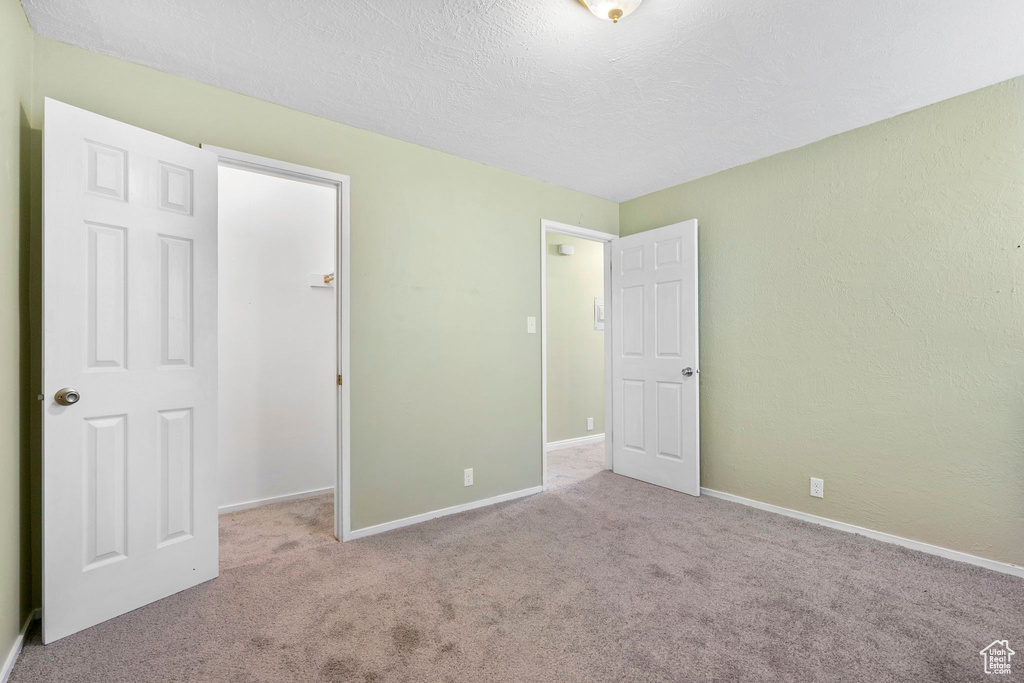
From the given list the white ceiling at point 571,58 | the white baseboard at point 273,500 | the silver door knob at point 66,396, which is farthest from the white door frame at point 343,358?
the silver door knob at point 66,396

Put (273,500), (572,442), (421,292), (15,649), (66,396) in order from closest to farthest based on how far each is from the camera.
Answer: (15,649) → (66,396) → (421,292) → (273,500) → (572,442)

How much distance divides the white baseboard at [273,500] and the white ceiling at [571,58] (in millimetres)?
2608

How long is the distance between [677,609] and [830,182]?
263cm

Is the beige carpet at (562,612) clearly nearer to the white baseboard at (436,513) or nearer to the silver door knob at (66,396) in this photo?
the white baseboard at (436,513)

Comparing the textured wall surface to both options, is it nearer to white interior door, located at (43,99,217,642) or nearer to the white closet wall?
white interior door, located at (43,99,217,642)

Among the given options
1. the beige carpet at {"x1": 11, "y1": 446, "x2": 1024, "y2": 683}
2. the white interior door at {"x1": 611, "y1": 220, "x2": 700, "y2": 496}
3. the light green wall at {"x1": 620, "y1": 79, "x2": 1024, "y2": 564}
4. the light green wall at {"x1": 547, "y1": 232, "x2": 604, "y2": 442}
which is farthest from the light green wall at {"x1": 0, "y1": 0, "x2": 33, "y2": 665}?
the light green wall at {"x1": 547, "y1": 232, "x2": 604, "y2": 442}

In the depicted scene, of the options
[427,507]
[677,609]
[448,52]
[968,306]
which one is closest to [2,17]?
[448,52]

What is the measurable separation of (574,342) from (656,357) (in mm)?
1560

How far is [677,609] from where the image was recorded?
1.93m

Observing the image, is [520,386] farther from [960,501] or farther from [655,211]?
[960,501]

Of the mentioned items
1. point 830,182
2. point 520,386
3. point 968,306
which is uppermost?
point 830,182

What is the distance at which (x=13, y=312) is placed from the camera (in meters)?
1.67

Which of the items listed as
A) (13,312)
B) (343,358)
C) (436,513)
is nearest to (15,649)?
(13,312)

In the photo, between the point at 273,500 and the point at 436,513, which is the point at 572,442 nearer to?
the point at 436,513
